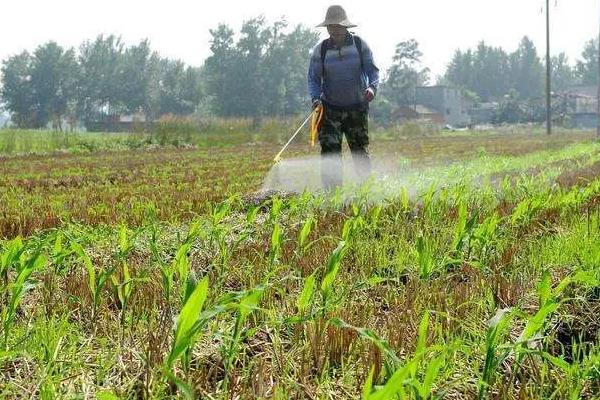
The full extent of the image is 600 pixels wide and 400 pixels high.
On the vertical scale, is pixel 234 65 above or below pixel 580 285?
above

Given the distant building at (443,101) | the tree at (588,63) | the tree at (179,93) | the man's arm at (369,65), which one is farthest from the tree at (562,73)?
the man's arm at (369,65)

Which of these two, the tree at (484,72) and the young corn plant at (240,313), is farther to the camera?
the tree at (484,72)

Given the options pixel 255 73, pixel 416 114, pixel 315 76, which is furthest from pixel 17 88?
pixel 315 76

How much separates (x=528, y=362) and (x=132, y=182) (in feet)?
26.4

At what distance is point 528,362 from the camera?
1920 millimetres

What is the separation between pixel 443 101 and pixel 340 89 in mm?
78549

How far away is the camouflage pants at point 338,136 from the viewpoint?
6785 mm

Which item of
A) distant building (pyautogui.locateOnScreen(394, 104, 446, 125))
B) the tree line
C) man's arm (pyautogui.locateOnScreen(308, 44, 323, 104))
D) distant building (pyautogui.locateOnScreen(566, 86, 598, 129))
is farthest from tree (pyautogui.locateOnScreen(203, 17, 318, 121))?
man's arm (pyautogui.locateOnScreen(308, 44, 323, 104))

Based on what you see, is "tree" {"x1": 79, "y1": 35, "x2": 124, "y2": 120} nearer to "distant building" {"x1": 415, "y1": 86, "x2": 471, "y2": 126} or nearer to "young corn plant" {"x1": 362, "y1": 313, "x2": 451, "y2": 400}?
"distant building" {"x1": 415, "y1": 86, "x2": 471, "y2": 126}

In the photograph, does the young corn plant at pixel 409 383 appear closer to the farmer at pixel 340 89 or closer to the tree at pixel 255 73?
the farmer at pixel 340 89

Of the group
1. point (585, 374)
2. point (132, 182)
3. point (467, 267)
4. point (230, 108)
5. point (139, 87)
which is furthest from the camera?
point (139, 87)

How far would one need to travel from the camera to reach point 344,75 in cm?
666

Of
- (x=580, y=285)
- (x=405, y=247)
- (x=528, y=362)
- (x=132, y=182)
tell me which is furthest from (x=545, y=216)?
(x=132, y=182)

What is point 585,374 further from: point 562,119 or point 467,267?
point 562,119
